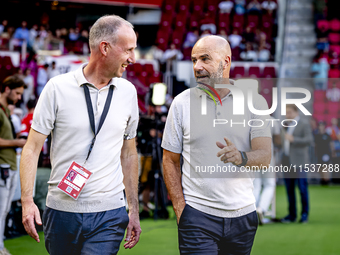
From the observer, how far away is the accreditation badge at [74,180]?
6.75ft

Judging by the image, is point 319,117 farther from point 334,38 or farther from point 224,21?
point 224,21

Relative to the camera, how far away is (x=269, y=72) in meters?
14.1

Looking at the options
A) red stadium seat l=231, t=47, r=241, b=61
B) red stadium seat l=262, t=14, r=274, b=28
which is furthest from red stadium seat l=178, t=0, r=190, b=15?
red stadium seat l=231, t=47, r=241, b=61

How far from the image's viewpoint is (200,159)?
222 cm

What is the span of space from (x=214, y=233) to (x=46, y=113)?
37.6 inches

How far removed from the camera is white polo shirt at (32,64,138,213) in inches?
82.1

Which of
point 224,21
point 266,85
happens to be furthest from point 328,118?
point 224,21

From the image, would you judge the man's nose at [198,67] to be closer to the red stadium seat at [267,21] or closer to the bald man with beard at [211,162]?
the bald man with beard at [211,162]

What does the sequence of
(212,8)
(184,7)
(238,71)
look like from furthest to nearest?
(184,7) < (212,8) < (238,71)

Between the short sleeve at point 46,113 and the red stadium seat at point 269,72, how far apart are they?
1239 centimetres

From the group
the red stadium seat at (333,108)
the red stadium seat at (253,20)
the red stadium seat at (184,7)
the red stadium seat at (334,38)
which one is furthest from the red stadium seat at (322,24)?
the red stadium seat at (184,7)

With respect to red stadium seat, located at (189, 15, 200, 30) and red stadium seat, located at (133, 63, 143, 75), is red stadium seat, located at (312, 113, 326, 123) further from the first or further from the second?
red stadium seat, located at (189, 15, 200, 30)

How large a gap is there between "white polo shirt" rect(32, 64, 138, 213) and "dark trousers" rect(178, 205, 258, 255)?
0.35 meters

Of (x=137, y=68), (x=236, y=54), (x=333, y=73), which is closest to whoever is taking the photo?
(x=137, y=68)
